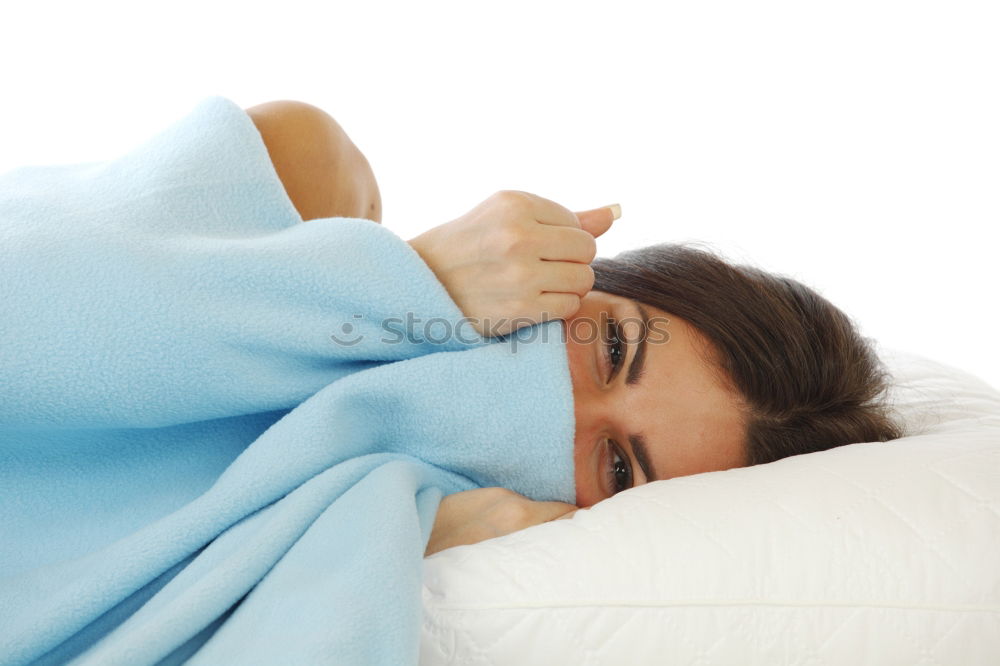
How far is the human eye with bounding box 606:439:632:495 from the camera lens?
3.44 ft

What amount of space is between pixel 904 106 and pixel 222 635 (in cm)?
189

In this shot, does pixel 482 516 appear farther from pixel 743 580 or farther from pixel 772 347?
pixel 772 347

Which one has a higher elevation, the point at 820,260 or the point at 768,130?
the point at 768,130

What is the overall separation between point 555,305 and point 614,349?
0.35ft

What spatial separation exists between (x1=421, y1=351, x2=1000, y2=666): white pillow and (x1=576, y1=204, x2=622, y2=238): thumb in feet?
1.13

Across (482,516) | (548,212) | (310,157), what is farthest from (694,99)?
(482,516)

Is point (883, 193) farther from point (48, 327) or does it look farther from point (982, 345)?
point (48, 327)

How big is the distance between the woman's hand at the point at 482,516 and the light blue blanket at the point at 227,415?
35mm

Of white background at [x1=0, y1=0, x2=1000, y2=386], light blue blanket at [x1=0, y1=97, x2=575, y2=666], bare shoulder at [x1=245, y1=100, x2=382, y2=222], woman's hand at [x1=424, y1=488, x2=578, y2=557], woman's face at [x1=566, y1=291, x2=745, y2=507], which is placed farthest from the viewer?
white background at [x1=0, y1=0, x2=1000, y2=386]

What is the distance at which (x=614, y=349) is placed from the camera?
1057 millimetres

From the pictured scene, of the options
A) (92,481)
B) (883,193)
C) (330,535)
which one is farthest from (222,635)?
(883,193)

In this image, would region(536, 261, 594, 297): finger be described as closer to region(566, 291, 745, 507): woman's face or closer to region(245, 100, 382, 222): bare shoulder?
region(566, 291, 745, 507): woman's face

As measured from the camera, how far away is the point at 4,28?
193cm

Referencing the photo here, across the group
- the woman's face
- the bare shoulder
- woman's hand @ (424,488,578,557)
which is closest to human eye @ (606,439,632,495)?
the woman's face
